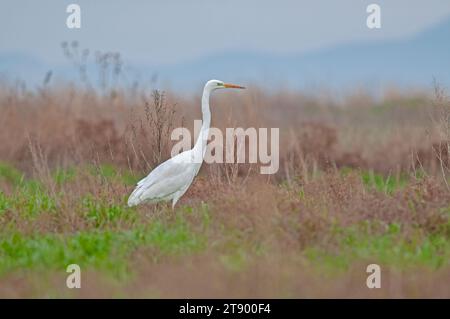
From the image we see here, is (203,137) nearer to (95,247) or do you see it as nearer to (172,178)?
(172,178)

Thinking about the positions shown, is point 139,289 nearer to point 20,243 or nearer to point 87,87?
point 20,243

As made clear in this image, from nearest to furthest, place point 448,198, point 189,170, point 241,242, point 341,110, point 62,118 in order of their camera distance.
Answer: point 241,242 < point 448,198 < point 189,170 < point 62,118 < point 341,110

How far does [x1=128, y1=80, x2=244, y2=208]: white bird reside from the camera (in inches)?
371

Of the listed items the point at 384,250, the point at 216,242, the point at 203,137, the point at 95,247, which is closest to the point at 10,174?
the point at 203,137

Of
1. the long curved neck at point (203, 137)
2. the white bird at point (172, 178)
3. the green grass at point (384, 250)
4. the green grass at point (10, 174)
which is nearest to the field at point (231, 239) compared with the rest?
the green grass at point (384, 250)

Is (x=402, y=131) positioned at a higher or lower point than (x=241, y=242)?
higher

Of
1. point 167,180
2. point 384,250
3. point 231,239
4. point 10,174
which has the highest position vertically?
point 10,174

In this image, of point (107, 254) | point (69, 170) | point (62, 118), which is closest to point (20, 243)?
point (107, 254)

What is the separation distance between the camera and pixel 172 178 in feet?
31.3

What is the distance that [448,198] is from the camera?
8.79 meters

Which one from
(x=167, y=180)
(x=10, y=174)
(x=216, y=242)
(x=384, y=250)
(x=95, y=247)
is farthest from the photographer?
(x=10, y=174)

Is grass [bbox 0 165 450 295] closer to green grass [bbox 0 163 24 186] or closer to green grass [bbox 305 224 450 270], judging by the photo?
green grass [bbox 305 224 450 270]

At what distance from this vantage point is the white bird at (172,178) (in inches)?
371
